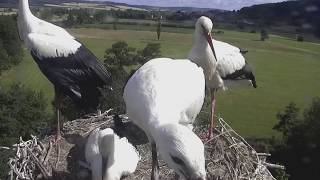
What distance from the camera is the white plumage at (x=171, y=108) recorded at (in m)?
3.33

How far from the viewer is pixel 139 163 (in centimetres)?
564

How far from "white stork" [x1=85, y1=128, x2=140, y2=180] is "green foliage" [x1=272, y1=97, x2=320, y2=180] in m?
11.4

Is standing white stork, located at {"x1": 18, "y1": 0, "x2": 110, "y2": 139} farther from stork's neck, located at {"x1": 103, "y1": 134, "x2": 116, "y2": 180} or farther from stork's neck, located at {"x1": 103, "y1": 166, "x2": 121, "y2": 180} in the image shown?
stork's neck, located at {"x1": 103, "y1": 166, "x2": 121, "y2": 180}

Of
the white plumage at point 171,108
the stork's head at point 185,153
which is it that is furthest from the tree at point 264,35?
the stork's head at point 185,153

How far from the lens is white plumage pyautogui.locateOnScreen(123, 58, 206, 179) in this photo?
333 centimetres

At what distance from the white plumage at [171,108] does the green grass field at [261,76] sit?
384 inches

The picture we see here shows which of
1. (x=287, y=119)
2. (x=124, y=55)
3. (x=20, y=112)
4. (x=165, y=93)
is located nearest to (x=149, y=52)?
(x=124, y=55)

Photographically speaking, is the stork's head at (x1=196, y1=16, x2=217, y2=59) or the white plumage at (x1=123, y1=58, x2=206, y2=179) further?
the stork's head at (x1=196, y1=16, x2=217, y2=59)

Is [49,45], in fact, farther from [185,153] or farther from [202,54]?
[185,153]

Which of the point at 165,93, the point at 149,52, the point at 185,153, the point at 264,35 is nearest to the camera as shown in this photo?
the point at 185,153

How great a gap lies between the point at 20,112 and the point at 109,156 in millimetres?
17432

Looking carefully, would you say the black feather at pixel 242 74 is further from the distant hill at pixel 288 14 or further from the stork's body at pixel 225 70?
the distant hill at pixel 288 14

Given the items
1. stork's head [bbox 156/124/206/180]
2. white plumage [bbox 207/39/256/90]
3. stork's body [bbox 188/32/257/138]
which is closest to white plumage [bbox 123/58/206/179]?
stork's head [bbox 156/124/206/180]

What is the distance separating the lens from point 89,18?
19.4m
